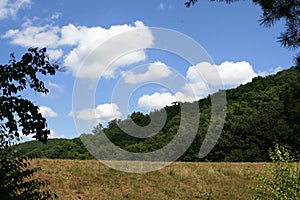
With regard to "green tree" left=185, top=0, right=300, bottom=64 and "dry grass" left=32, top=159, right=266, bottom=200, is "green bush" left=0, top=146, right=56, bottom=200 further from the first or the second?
"dry grass" left=32, top=159, right=266, bottom=200

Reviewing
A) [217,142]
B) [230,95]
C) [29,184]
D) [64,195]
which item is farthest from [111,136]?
[29,184]

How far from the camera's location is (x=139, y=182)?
66.0 ft

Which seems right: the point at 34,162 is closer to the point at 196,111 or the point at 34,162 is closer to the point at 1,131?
the point at 1,131

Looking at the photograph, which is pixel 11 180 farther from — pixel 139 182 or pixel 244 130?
pixel 244 130

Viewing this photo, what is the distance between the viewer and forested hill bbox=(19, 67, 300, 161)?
5591 centimetres

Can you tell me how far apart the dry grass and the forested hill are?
2441cm

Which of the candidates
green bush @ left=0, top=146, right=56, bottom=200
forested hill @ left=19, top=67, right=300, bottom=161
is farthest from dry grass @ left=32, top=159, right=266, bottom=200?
forested hill @ left=19, top=67, right=300, bottom=161

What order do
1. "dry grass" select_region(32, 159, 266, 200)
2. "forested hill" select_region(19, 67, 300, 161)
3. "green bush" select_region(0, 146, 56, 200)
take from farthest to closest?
"forested hill" select_region(19, 67, 300, 161) → "dry grass" select_region(32, 159, 266, 200) → "green bush" select_region(0, 146, 56, 200)

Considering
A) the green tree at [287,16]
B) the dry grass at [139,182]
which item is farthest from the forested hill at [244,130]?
the green tree at [287,16]

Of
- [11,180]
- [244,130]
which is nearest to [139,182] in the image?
[11,180]

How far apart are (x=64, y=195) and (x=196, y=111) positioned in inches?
2189

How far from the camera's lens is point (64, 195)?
56.2 ft

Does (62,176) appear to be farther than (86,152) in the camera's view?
No

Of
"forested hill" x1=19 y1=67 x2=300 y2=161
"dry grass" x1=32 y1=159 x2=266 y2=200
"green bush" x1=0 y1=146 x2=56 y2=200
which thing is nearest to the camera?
"green bush" x1=0 y1=146 x2=56 y2=200
